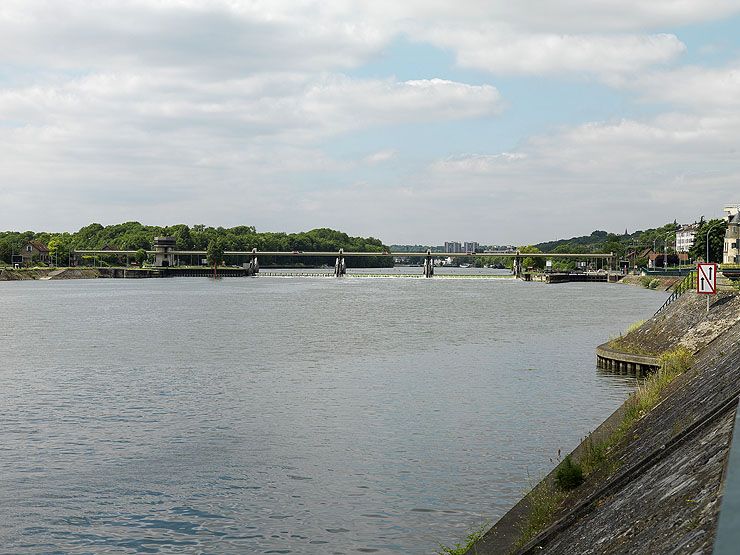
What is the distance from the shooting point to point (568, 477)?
19469mm

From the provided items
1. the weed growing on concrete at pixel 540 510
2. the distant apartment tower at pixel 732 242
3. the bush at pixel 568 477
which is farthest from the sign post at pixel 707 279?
the distant apartment tower at pixel 732 242

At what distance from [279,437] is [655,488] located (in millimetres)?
17829

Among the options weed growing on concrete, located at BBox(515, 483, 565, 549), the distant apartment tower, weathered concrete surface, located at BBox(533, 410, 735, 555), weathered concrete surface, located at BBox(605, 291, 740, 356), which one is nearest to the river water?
weed growing on concrete, located at BBox(515, 483, 565, 549)

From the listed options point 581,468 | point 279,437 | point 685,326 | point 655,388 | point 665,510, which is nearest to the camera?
point 665,510

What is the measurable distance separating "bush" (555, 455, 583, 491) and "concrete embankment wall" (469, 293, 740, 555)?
20 centimetres

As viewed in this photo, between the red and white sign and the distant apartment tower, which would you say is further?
the distant apartment tower

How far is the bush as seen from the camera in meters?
19.4

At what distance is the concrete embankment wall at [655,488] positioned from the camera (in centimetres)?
1103

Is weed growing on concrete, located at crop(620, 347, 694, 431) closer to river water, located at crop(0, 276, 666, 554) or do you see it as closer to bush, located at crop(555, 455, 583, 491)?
river water, located at crop(0, 276, 666, 554)

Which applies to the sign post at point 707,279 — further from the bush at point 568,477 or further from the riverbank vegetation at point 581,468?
the bush at point 568,477

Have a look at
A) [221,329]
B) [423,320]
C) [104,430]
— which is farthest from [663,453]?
[423,320]

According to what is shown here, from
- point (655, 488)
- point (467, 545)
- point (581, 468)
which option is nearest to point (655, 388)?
point (581, 468)

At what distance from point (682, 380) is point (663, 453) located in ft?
50.0

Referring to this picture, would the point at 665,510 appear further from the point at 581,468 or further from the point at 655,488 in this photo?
the point at 581,468
